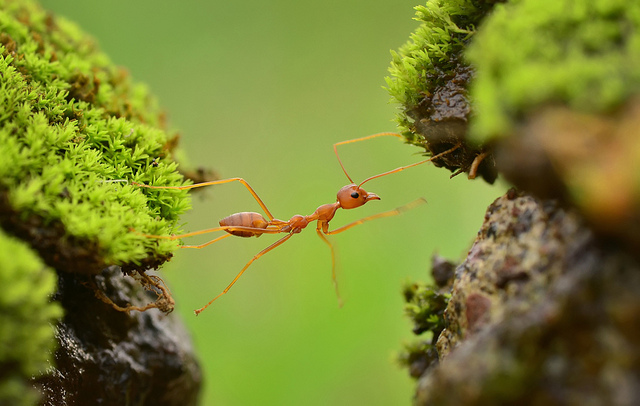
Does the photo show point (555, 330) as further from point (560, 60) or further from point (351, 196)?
point (351, 196)

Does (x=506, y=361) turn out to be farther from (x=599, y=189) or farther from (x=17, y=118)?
(x=17, y=118)

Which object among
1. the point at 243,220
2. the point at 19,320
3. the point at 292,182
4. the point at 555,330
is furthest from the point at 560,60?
the point at 292,182

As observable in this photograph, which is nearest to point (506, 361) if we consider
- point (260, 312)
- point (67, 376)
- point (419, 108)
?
point (419, 108)

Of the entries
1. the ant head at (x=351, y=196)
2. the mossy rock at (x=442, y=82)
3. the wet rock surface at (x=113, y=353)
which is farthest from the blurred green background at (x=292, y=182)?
the mossy rock at (x=442, y=82)

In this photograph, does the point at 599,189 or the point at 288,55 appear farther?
the point at 288,55

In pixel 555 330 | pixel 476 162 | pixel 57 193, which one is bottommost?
pixel 555 330

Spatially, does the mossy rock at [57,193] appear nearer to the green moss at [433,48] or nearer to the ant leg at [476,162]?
the green moss at [433,48]
